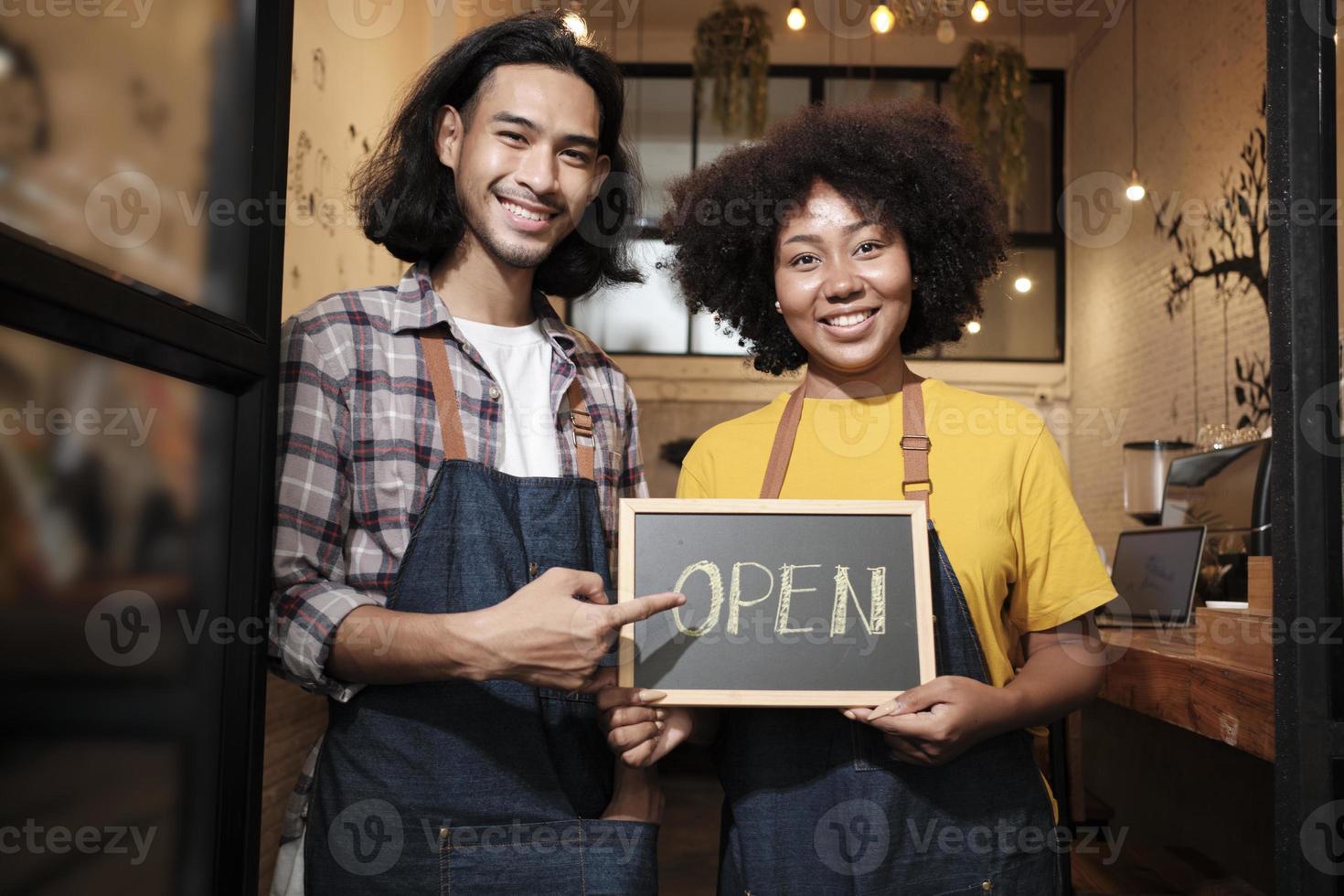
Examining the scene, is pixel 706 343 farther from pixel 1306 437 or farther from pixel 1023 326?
pixel 1306 437

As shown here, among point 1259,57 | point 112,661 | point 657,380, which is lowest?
point 112,661

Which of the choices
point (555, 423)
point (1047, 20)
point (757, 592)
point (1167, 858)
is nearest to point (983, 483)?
point (757, 592)

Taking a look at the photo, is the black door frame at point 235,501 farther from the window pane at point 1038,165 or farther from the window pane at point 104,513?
the window pane at point 1038,165

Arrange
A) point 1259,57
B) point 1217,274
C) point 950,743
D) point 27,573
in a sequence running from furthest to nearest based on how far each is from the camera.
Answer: point 1217,274 < point 1259,57 < point 950,743 < point 27,573

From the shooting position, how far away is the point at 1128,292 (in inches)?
334

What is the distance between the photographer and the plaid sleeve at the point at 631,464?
1934 mm

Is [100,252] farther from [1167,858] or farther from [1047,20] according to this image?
[1047,20]

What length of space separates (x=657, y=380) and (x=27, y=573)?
8.80 metres

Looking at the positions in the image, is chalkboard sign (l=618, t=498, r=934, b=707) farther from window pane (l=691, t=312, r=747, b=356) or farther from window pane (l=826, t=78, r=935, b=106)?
window pane (l=826, t=78, r=935, b=106)

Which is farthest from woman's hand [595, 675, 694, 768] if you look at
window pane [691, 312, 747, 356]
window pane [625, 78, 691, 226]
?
window pane [625, 78, 691, 226]

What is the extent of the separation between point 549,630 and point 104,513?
20.8 inches

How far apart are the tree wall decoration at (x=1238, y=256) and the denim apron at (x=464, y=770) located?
5.68 metres

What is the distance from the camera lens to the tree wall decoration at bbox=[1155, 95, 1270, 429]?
625 centimetres

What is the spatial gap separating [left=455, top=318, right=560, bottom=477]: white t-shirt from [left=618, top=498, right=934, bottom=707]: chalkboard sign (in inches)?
10.3
